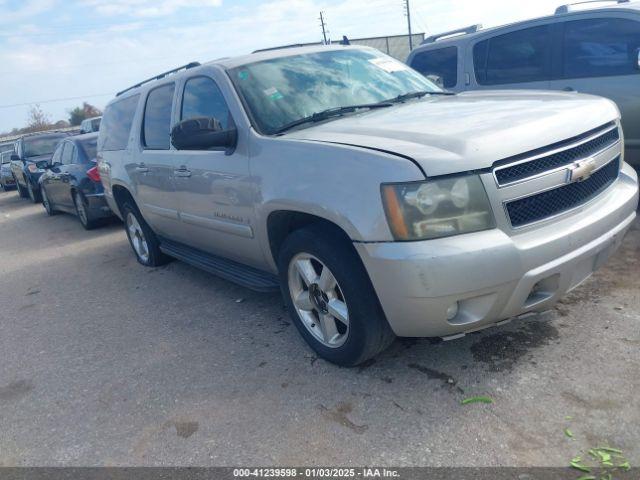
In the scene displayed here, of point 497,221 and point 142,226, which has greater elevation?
point 497,221

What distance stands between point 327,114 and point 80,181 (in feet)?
21.9

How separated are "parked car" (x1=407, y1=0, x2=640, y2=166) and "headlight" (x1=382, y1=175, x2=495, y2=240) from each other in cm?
393

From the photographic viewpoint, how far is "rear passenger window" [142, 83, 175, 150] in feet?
15.9

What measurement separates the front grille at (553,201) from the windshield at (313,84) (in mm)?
1511

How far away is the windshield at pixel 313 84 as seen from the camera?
145 inches

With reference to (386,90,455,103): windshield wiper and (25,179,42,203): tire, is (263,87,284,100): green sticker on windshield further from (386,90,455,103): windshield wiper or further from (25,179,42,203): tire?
(25,179,42,203): tire

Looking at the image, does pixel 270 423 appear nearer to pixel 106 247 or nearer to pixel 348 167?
pixel 348 167

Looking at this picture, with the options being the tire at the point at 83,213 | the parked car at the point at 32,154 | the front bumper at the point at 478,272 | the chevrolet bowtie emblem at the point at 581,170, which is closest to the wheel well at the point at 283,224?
the front bumper at the point at 478,272

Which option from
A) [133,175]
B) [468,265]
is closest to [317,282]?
[468,265]

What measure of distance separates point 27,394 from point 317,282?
81.1 inches

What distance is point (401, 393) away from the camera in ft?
9.81

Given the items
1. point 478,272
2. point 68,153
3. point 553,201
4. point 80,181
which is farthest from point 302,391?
point 68,153

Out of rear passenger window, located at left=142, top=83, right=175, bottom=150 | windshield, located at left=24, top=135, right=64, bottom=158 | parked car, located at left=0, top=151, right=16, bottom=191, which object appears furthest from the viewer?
parked car, located at left=0, top=151, right=16, bottom=191

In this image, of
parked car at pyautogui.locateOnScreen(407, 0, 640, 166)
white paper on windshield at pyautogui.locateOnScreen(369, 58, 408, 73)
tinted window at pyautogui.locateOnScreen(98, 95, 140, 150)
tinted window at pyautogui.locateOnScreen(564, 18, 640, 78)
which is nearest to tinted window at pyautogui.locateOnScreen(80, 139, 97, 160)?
tinted window at pyautogui.locateOnScreen(98, 95, 140, 150)
